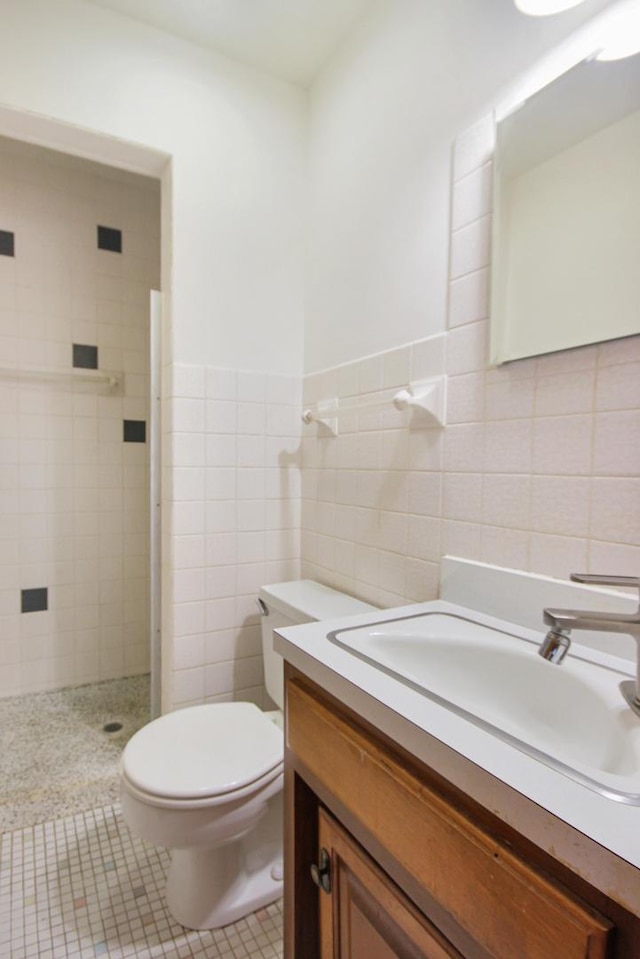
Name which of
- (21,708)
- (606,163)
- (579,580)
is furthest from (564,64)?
(21,708)

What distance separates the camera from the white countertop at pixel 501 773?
14.5 inches

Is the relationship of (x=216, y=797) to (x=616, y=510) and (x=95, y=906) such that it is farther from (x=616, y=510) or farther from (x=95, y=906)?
(x=616, y=510)

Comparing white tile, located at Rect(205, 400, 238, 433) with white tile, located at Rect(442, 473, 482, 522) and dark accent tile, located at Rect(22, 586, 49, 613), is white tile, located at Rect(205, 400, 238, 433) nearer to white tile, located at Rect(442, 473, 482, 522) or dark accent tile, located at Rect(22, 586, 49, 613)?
white tile, located at Rect(442, 473, 482, 522)

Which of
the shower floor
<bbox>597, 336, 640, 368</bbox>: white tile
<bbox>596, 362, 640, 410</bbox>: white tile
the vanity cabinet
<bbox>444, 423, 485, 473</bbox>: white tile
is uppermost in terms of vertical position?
<bbox>597, 336, 640, 368</bbox>: white tile

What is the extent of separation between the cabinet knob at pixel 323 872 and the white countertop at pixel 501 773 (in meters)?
0.29

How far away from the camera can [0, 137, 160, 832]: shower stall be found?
83.7 inches

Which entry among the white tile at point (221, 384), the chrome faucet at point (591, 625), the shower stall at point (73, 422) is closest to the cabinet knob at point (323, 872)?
the chrome faucet at point (591, 625)

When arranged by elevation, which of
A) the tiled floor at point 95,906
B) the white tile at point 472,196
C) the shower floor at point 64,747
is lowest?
the tiled floor at point 95,906

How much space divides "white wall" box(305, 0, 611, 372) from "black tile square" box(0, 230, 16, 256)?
1.38 m

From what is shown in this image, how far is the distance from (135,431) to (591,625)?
2.23 metres

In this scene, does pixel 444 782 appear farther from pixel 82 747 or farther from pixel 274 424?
pixel 82 747

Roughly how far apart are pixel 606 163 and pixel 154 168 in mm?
1360

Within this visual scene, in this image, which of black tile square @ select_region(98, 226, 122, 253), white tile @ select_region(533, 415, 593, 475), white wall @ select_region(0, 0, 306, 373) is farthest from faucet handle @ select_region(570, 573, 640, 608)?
black tile square @ select_region(98, 226, 122, 253)

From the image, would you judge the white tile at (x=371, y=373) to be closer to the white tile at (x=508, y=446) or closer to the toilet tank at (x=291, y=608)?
the white tile at (x=508, y=446)
